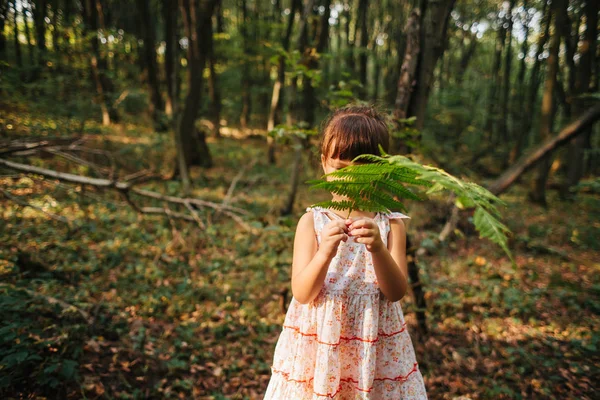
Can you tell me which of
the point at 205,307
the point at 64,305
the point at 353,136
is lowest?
the point at 205,307

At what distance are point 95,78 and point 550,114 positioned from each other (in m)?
13.6

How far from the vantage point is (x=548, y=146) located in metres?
4.06

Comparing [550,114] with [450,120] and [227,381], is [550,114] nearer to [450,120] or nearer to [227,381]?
[450,120]

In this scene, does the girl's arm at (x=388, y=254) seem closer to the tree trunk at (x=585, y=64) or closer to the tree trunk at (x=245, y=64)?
the tree trunk at (x=585, y=64)

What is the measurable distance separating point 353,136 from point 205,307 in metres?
3.66

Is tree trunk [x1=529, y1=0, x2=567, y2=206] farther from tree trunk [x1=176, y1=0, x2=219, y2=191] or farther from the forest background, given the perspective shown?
tree trunk [x1=176, y1=0, x2=219, y2=191]

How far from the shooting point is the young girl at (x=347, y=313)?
56.9 inches

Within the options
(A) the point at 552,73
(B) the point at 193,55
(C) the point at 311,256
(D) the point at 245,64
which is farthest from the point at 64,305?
(D) the point at 245,64

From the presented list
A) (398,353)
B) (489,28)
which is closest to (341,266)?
(398,353)

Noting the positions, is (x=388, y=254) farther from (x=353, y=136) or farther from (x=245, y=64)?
(x=245, y=64)

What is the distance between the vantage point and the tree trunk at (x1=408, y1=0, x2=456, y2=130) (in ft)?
9.70


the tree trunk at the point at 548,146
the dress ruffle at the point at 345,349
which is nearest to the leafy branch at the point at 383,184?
the dress ruffle at the point at 345,349

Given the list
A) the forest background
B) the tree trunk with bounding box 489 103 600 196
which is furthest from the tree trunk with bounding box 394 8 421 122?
the tree trunk with bounding box 489 103 600 196

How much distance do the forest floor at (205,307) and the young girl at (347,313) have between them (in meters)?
1.27
